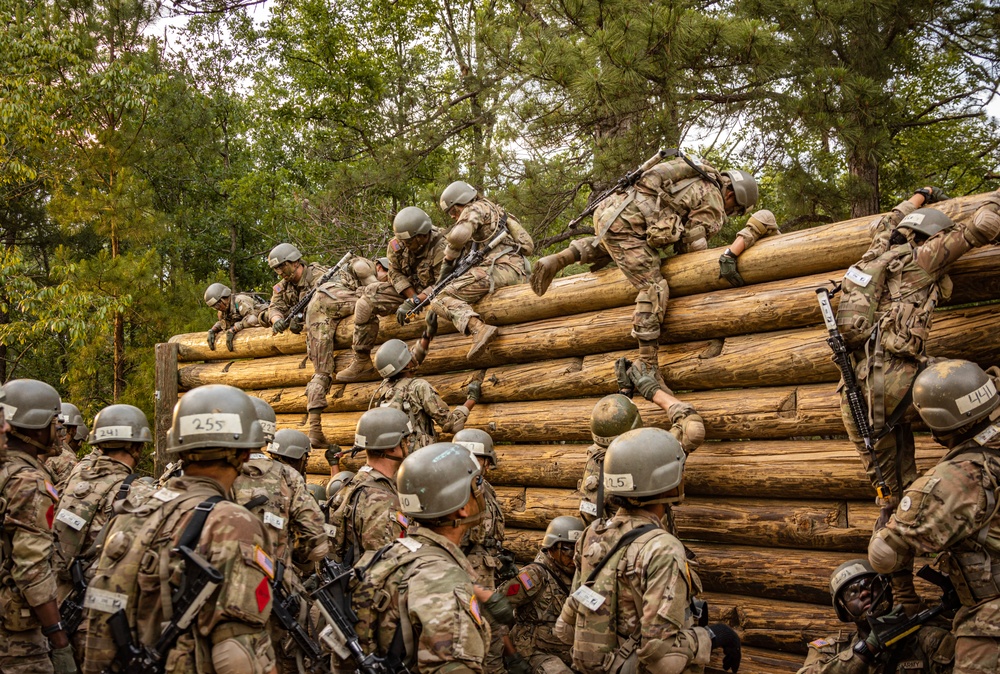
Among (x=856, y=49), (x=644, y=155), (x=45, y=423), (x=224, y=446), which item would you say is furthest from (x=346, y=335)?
(x=224, y=446)

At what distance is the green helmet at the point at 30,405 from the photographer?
20.7ft

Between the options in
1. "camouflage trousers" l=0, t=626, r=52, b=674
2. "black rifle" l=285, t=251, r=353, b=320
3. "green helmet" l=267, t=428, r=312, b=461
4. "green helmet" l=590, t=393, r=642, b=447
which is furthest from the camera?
"black rifle" l=285, t=251, r=353, b=320

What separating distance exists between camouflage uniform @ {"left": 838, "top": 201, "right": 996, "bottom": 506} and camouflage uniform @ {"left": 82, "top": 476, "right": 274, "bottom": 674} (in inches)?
164

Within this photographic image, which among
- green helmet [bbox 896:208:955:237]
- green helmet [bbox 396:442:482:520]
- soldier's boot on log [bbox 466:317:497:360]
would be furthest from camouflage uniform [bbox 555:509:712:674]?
soldier's boot on log [bbox 466:317:497:360]

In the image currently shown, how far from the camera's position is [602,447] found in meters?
6.88

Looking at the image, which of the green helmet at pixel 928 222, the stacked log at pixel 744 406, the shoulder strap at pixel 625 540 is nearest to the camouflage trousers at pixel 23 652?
the shoulder strap at pixel 625 540

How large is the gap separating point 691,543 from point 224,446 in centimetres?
481

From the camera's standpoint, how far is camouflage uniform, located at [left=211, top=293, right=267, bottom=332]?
16.1 meters

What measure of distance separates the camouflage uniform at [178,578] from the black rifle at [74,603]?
2.89 meters

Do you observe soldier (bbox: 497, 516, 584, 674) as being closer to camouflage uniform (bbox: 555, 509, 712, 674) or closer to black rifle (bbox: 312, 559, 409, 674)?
camouflage uniform (bbox: 555, 509, 712, 674)

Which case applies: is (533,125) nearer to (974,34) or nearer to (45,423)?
(974,34)

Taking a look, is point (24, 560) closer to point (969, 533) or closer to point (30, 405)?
point (30, 405)

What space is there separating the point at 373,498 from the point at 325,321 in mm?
6593

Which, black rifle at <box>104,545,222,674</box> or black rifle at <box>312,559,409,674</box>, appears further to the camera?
black rifle at <box>312,559,409,674</box>
